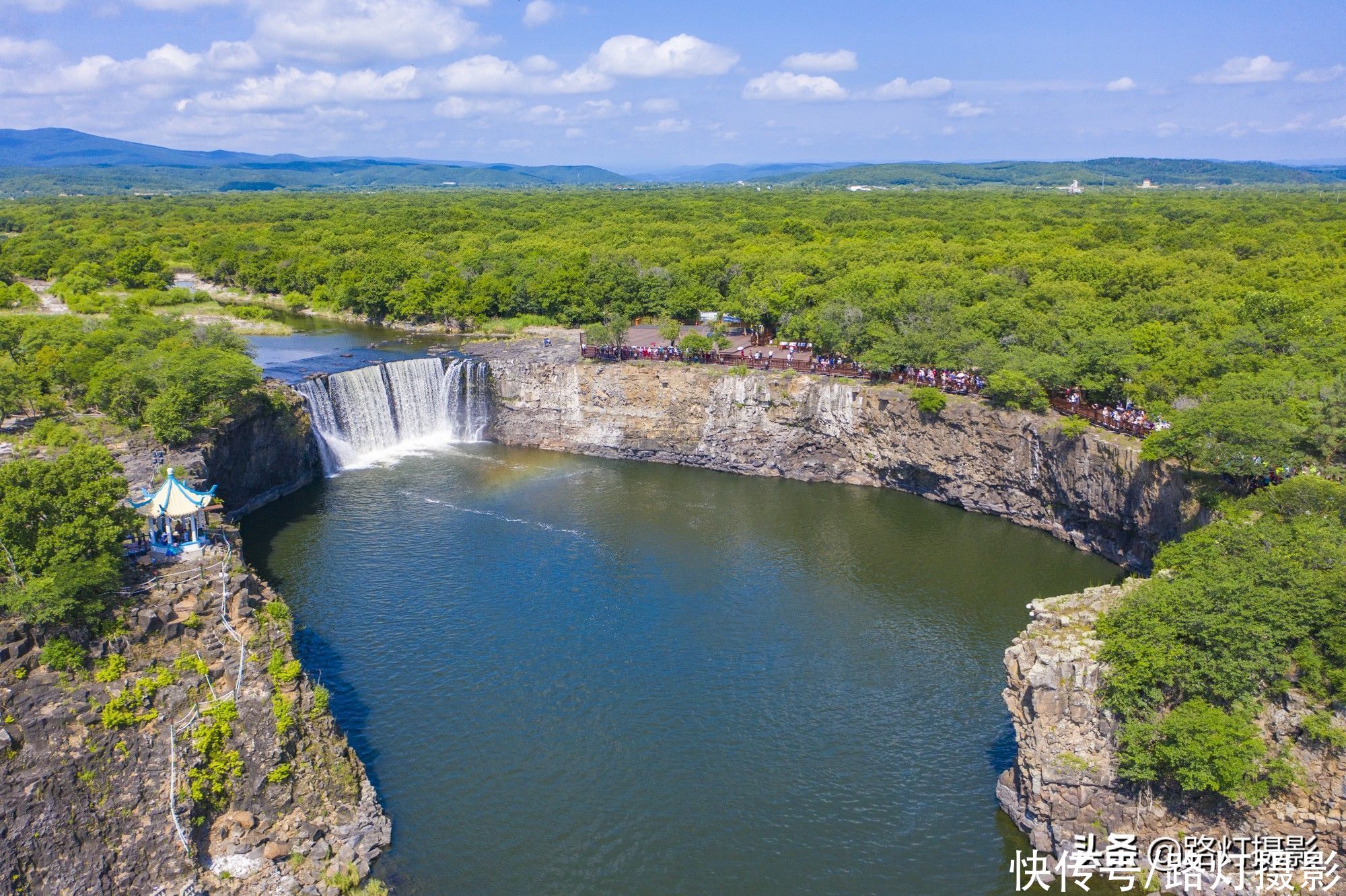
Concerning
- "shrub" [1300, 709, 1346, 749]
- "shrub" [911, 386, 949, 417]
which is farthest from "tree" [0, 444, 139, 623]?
"shrub" [911, 386, 949, 417]

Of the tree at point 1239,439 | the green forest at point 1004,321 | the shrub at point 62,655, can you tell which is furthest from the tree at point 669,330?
the shrub at point 62,655

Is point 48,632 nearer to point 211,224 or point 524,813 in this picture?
point 524,813

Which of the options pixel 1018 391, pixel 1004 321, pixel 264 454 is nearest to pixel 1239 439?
pixel 1018 391

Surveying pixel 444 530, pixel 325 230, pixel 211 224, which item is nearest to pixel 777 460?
pixel 444 530

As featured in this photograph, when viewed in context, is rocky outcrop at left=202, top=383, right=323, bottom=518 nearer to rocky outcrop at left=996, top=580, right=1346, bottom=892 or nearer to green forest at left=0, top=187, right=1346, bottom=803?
green forest at left=0, top=187, right=1346, bottom=803

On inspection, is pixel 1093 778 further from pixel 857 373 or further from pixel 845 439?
pixel 857 373

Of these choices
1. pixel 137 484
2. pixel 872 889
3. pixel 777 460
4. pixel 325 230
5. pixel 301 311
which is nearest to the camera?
pixel 872 889
